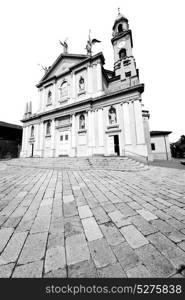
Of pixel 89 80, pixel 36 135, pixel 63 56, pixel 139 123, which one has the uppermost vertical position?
pixel 63 56

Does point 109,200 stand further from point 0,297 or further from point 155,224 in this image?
point 0,297

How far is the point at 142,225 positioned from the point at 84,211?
1182mm

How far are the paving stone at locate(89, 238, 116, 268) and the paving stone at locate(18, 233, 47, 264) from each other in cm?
63

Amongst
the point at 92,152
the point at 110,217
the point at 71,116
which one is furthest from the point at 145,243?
the point at 71,116

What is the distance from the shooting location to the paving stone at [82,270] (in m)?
1.19

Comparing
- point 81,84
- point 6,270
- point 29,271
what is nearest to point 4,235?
point 6,270

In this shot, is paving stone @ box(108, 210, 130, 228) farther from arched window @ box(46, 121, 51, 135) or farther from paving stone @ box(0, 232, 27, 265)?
arched window @ box(46, 121, 51, 135)

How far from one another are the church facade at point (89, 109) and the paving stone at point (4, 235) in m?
12.4

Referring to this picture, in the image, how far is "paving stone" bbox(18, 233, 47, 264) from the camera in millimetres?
1403

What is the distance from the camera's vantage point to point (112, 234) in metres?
1.83

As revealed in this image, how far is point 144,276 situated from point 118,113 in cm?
1478

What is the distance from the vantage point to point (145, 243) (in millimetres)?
1621

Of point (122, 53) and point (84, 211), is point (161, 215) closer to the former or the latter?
point (84, 211)

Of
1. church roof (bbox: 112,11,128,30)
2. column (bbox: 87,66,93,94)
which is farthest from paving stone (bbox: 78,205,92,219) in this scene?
church roof (bbox: 112,11,128,30)
